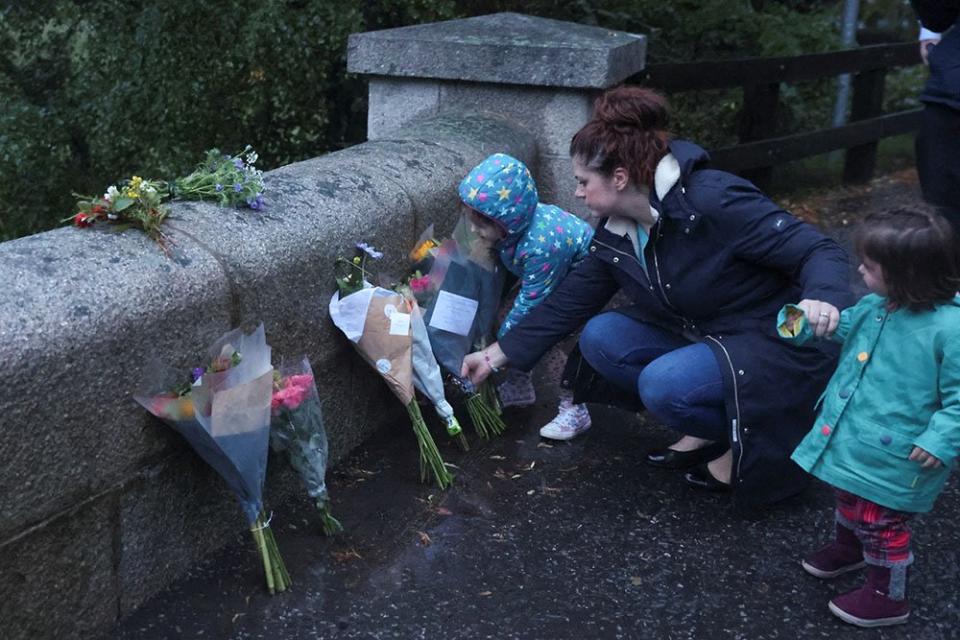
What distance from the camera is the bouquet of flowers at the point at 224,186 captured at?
303cm

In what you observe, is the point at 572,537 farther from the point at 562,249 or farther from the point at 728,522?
the point at 562,249

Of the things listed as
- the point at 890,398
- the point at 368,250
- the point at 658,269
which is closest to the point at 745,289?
the point at 658,269

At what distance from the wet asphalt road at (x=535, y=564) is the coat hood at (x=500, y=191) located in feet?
2.55

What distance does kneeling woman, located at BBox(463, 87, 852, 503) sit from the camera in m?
3.20

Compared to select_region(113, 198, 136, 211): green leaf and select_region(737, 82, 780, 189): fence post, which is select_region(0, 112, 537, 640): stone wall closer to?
select_region(113, 198, 136, 211): green leaf

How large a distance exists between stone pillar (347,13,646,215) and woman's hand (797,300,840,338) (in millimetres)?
1977

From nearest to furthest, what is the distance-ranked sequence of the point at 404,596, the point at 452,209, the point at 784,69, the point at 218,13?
the point at 404,596
the point at 452,209
the point at 218,13
the point at 784,69

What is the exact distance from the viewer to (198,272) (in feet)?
8.84

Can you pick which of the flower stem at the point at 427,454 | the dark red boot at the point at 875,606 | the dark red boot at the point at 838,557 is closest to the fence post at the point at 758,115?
the flower stem at the point at 427,454

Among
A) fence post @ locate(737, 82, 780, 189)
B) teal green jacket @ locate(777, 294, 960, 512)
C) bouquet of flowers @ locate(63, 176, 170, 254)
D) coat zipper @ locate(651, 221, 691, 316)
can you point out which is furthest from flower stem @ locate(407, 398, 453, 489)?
fence post @ locate(737, 82, 780, 189)

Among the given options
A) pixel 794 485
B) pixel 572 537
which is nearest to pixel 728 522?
pixel 794 485

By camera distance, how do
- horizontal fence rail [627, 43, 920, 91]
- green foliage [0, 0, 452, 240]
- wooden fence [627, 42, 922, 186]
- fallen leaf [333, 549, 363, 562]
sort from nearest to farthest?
1. fallen leaf [333, 549, 363, 562]
2. green foliage [0, 0, 452, 240]
3. horizontal fence rail [627, 43, 920, 91]
4. wooden fence [627, 42, 922, 186]

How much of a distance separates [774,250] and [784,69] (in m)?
3.94

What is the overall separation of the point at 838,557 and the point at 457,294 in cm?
142
